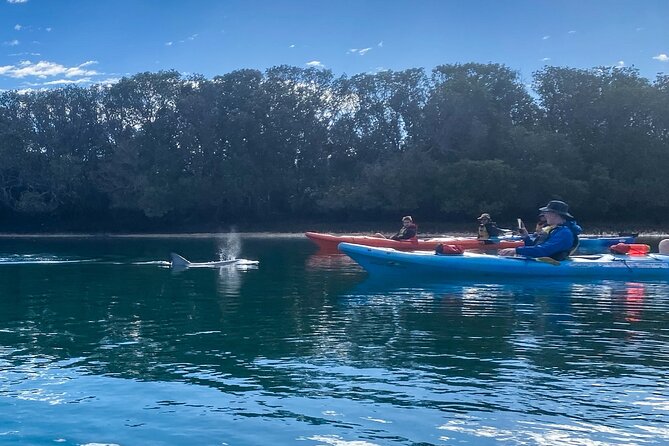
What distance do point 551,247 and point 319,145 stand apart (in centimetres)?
3392

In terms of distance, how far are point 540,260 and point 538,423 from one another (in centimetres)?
966

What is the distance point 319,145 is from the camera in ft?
158

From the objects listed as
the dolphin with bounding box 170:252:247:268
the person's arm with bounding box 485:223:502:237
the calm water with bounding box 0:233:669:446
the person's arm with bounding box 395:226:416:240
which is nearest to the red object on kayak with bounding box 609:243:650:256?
the calm water with bounding box 0:233:669:446

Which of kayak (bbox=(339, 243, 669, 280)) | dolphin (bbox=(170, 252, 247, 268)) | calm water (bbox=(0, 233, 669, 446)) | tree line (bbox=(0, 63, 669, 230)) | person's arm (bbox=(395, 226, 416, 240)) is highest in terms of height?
tree line (bbox=(0, 63, 669, 230))

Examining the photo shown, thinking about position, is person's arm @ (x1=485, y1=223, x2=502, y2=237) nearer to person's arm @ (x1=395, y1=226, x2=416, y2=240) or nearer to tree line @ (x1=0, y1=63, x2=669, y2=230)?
person's arm @ (x1=395, y1=226, x2=416, y2=240)

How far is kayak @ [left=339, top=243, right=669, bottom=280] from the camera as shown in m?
15.1

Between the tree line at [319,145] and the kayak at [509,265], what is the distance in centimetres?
2668

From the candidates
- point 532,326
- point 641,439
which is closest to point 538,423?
point 641,439

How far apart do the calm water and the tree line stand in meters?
29.8

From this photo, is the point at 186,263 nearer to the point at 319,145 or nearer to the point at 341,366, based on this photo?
the point at 341,366

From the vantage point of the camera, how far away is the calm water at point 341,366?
5773mm

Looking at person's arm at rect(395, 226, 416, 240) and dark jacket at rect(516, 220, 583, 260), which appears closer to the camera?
dark jacket at rect(516, 220, 583, 260)

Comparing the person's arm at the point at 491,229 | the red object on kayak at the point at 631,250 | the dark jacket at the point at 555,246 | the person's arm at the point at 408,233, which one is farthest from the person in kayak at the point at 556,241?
the person's arm at the point at 491,229

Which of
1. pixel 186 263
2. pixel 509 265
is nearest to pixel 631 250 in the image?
pixel 509 265
